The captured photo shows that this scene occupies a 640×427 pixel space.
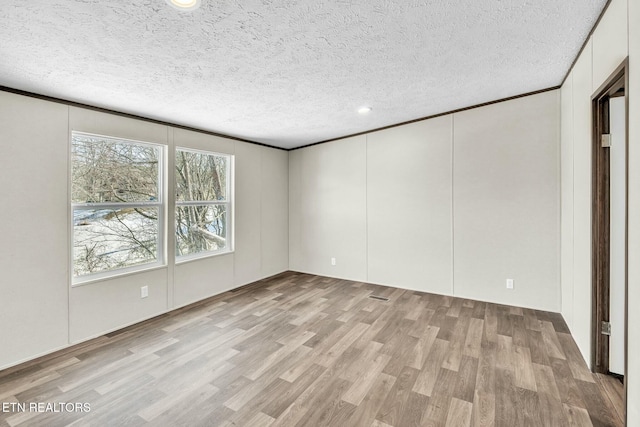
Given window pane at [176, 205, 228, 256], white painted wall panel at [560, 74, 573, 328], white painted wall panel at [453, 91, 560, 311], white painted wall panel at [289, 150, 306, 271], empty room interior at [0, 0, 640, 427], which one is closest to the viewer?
empty room interior at [0, 0, 640, 427]

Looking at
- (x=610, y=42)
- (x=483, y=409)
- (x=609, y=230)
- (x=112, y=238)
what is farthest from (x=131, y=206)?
(x=609, y=230)

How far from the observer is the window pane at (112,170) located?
2.91 meters

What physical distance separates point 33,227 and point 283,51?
2.72 meters

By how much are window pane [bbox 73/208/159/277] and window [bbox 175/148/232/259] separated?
37 cm

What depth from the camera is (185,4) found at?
1.54m

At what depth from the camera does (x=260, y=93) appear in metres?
2.84

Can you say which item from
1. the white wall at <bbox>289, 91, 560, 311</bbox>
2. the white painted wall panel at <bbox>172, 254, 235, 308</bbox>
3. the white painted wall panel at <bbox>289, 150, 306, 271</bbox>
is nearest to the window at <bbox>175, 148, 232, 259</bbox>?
the white painted wall panel at <bbox>172, 254, 235, 308</bbox>

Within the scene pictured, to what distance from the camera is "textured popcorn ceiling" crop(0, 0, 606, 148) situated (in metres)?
1.65

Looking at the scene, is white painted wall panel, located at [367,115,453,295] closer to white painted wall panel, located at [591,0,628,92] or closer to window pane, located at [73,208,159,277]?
white painted wall panel, located at [591,0,628,92]

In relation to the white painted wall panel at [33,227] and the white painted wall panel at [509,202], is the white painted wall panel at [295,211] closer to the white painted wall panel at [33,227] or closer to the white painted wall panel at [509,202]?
the white painted wall panel at [509,202]

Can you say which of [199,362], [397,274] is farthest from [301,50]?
[397,274]

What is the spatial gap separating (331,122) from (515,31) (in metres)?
2.35

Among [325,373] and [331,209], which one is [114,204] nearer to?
[325,373]

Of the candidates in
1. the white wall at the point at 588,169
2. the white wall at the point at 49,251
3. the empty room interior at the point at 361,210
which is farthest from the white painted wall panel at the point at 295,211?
the white wall at the point at 588,169
